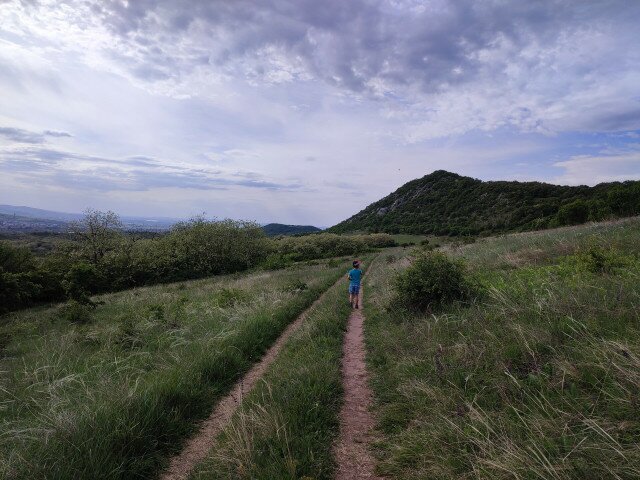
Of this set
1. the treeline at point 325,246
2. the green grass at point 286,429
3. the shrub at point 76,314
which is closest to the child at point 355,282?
the green grass at point 286,429

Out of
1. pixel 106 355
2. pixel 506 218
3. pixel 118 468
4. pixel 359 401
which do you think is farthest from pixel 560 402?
pixel 506 218

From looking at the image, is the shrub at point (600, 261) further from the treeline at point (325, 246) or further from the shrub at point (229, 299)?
the treeline at point (325, 246)

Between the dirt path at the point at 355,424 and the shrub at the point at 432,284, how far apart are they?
219cm

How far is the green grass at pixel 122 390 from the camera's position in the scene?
3.86 meters

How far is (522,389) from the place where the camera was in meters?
3.80

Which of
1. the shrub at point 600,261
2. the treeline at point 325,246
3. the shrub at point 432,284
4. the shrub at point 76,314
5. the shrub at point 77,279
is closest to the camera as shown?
the shrub at point 600,261

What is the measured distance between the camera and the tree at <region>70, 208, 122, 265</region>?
1614 inches

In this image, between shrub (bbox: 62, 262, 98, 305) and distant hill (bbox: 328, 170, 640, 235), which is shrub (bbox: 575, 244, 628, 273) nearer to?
shrub (bbox: 62, 262, 98, 305)

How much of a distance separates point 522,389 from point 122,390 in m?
5.19

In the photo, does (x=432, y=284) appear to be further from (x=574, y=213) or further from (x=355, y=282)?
(x=574, y=213)

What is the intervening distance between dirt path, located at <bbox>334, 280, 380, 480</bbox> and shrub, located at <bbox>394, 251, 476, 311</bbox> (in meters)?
2.19

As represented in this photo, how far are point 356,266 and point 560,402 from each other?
10.3m

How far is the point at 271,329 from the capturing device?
9.34 m

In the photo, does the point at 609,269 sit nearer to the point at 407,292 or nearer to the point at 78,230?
the point at 407,292
